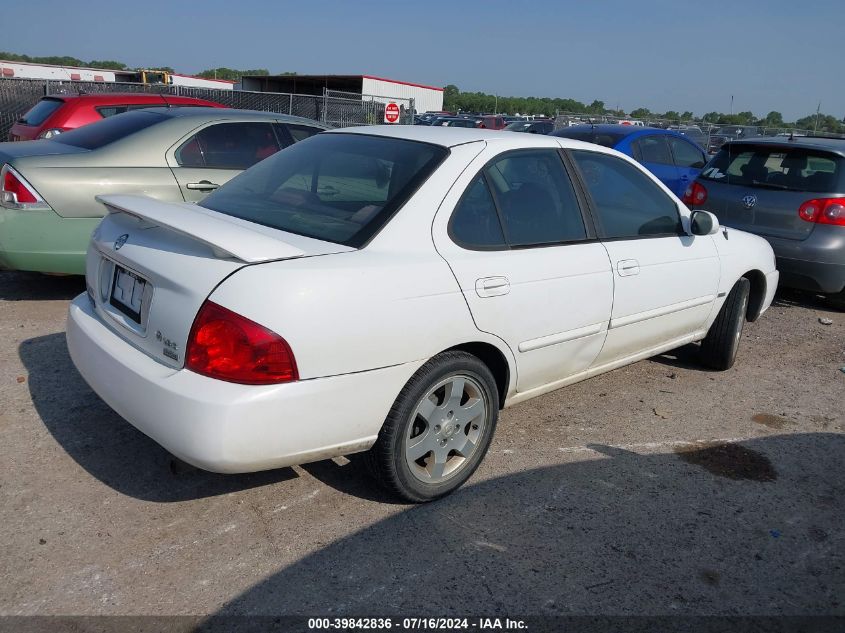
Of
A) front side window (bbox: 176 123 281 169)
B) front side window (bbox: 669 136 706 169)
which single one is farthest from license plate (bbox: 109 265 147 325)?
front side window (bbox: 669 136 706 169)

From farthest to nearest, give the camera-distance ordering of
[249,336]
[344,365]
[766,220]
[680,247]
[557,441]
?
1. [766,220]
2. [680,247]
3. [557,441]
4. [344,365]
5. [249,336]

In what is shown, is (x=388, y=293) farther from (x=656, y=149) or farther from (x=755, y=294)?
(x=656, y=149)

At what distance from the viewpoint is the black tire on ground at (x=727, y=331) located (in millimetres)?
5031

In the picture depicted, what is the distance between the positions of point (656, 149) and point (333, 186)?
26.2 feet

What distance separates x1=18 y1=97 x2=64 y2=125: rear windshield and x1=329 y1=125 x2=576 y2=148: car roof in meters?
6.41

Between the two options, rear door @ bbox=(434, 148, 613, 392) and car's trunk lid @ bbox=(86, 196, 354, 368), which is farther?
rear door @ bbox=(434, 148, 613, 392)

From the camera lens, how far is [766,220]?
22.4ft

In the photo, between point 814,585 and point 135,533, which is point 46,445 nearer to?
point 135,533

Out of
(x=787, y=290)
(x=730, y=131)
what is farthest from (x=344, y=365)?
(x=730, y=131)

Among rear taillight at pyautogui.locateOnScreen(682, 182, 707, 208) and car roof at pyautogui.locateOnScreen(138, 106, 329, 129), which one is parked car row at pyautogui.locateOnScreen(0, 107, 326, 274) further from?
rear taillight at pyautogui.locateOnScreen(682, 182, 707, 208)

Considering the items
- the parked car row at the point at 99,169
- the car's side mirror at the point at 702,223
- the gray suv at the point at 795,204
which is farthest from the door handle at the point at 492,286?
the gray suv at the point at 795,204

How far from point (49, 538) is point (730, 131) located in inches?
1146

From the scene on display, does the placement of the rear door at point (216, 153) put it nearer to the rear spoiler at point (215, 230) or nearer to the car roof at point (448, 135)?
the car roof at point (448, 135)

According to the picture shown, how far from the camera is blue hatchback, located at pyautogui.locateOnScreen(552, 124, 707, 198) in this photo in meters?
10.1
